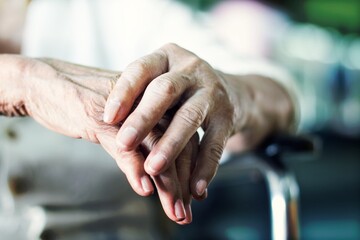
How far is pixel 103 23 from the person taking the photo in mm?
888

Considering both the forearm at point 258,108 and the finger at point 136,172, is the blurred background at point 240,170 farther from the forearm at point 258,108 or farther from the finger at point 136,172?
the finger at point 136,172

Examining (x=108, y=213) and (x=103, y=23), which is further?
(x=103, y=23)

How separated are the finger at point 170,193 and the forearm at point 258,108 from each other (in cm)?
14

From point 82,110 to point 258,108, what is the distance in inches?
10.5

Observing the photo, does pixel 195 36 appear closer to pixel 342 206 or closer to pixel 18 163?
pixel 18 163

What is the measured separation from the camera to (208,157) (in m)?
0.45

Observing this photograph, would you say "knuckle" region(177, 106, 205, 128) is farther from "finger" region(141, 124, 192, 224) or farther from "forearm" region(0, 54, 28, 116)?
"forearm" region(0, 54, 28, 116)

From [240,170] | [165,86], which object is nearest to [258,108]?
[240,170]

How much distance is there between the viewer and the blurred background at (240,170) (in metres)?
0.74

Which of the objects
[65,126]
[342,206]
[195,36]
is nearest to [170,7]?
[195,36]

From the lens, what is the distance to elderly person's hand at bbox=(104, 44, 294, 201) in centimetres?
41

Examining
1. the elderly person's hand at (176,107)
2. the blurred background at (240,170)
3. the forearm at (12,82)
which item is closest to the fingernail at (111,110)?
the elderly person's hand at (176,107)

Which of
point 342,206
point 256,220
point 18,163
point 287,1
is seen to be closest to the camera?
point 18,163

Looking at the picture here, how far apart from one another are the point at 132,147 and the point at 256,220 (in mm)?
2432
